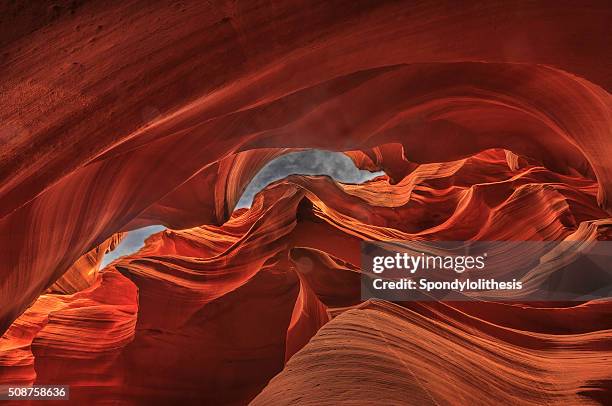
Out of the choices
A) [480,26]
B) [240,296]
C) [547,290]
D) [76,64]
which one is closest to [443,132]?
[547,290]

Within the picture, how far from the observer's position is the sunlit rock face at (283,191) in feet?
3.85

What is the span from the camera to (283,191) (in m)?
4.29

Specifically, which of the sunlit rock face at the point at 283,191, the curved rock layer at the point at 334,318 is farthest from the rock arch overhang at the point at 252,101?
the curved rock layer at the point at 334,318

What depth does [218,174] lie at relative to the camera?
13.8 feet

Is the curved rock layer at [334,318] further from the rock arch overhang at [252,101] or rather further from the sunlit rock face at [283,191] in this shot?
the rock arch overhang at [252,101]

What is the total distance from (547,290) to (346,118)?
173 cm

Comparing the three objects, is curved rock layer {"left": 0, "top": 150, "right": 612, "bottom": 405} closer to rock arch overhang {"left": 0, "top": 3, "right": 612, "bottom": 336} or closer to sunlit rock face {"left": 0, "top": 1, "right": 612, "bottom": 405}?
sunlit rock face {"left": 0, "top": 1, "right": 612, "bottom": 405}

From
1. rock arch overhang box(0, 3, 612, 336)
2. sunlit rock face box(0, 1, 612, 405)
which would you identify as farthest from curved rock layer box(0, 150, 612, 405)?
rock arch overhang box(0, 3, 612, 336)

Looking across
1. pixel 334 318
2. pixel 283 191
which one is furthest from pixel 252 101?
pixel 283 191

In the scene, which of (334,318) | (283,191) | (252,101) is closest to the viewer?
(252,101)

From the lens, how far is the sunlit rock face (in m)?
1.17

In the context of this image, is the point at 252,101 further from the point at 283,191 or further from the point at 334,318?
the point at 283,191

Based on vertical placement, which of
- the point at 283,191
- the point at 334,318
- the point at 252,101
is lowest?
Answer: the point at 334,318

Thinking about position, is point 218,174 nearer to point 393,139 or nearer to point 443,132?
point 393,139
